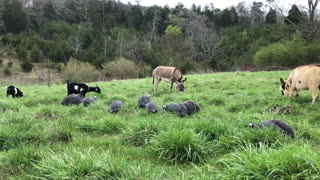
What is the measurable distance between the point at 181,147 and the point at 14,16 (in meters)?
59.0

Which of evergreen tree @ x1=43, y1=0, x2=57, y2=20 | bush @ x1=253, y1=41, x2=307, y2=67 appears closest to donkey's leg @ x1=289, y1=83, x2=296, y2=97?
bush @ x1=253, y1=41, x2=307, y2=67

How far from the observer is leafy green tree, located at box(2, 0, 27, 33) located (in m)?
50.8

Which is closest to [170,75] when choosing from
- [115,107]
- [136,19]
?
[115,107]

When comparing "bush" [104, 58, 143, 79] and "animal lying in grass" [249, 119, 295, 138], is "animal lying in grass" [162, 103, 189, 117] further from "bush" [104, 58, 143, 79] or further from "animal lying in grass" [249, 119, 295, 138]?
"bush" [104, 58, 143, 79]

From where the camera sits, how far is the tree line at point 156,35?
3309 centimetres

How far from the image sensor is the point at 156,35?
61.7 metres

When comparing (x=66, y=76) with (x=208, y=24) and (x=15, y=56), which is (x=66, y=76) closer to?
(x=15, y=56)

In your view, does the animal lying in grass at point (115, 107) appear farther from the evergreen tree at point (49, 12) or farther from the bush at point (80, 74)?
the evergreen tree at point (49, 12)

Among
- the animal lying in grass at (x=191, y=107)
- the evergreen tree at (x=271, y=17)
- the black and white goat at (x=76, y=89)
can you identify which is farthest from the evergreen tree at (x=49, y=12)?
the animal lying in grass at (x=191, y=107)

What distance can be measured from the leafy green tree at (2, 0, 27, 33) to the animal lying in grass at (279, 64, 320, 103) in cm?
5718

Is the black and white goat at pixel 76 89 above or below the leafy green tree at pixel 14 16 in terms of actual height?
below

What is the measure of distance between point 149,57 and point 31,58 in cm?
2046

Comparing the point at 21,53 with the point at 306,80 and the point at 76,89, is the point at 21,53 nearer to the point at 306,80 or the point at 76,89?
the point at 76,89

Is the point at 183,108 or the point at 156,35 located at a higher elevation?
the point at 156,35
